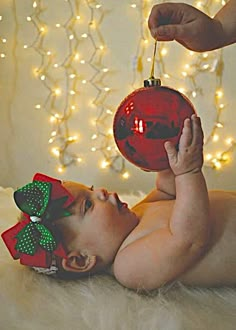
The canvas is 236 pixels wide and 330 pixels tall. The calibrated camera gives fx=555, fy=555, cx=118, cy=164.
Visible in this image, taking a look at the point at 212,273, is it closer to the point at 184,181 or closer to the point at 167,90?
the point at 184,181

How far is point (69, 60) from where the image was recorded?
1.85 m

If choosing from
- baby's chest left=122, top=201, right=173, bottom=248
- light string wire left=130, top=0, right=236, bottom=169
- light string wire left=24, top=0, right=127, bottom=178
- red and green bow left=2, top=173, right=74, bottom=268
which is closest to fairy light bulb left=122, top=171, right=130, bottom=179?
light string wire left=24, top=0, right=127, bottom=178

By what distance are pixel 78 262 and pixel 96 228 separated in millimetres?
71

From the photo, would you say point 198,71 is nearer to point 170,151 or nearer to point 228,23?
point 228,23

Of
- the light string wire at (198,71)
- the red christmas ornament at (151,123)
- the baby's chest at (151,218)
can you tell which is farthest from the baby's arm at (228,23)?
the light string wire at (198,71)

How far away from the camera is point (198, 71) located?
1756 millimetres

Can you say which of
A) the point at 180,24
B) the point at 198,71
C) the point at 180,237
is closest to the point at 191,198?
the point at 180,237

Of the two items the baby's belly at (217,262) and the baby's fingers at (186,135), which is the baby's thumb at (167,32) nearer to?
the baby's fingers at (186,135)

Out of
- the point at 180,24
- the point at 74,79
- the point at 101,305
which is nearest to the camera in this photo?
the point at 101,305

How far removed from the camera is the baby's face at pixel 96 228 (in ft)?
3.40

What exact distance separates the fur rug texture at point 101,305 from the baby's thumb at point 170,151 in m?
0.23

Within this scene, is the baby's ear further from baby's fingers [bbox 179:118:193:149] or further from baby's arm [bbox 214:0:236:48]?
baby's arm [bbox 214:0:236:48]

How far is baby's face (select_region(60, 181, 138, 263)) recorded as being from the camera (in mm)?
1035

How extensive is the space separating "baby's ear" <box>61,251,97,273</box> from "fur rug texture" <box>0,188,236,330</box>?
0.02 meters
